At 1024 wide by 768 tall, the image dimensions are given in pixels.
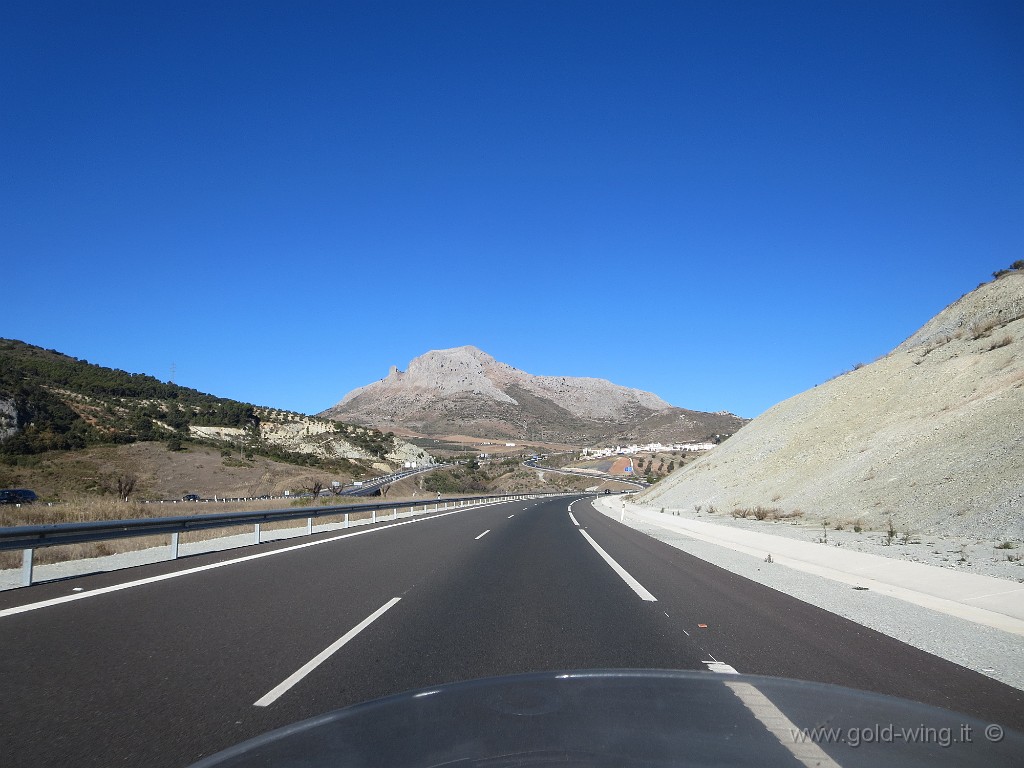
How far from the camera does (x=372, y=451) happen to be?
95125 millimetres

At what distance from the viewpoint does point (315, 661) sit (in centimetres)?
646

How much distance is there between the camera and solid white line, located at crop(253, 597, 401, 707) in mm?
5355

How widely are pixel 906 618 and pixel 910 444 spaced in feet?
70.0

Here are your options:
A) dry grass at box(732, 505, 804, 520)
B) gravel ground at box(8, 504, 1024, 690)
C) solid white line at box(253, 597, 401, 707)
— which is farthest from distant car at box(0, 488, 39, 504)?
solid white line at box(253, 597, 401, 707)

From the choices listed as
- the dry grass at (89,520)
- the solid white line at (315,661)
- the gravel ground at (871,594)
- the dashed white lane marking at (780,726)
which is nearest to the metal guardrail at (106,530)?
the gravel ground at (871,594)

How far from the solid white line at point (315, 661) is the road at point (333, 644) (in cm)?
3

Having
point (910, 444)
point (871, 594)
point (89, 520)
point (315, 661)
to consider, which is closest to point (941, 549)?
point (871, 594)

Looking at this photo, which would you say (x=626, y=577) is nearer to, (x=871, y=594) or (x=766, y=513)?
(x=871, y=594)

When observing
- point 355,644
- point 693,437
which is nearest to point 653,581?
point 355,644

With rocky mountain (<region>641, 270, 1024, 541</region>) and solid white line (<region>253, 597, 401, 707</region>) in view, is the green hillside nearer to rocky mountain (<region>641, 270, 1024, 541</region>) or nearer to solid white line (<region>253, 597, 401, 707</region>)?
rocky mountain (<region>641, 270, 1024, 541</region>)

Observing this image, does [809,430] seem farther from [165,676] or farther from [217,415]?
[217,415]

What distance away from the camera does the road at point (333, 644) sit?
195 inches

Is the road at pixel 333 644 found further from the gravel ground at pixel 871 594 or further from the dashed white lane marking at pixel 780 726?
the dashed white lane marking at pixel 780 726

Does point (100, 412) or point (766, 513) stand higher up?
point (100, 412)
